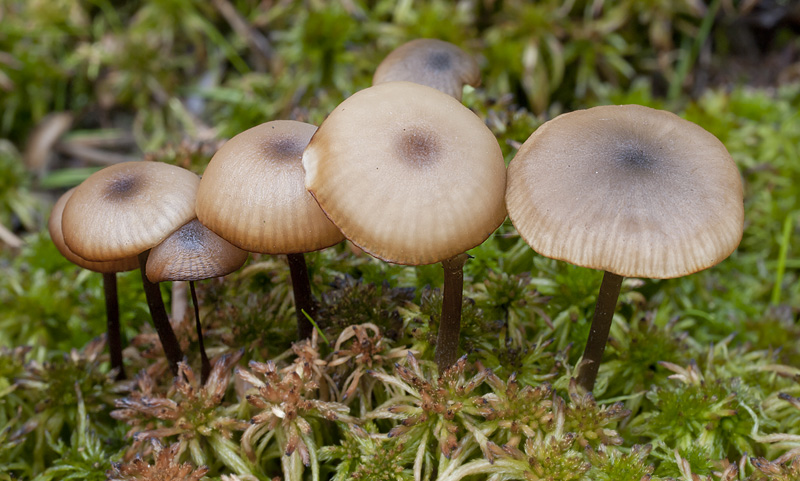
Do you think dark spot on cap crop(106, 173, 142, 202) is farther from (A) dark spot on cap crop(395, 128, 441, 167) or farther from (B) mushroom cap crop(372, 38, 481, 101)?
(B) mushroom cap crop(372, 38, 481, 101)

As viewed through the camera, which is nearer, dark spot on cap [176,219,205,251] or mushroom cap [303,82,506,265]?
mushroom cap [303,82,506,265]

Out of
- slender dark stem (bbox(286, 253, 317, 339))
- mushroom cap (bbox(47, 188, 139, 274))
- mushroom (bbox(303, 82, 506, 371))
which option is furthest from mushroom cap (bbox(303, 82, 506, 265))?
mushroom cap (bbox(47, 188, 139, 274))

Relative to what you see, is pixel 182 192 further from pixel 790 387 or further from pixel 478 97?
pixel 790 387

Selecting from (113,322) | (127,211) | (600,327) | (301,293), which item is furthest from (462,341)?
(113,322)

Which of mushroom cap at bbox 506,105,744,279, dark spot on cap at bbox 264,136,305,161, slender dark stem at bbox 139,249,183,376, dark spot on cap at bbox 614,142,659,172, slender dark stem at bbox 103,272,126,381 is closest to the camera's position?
mushroom cap at bbox 506,105,744,279

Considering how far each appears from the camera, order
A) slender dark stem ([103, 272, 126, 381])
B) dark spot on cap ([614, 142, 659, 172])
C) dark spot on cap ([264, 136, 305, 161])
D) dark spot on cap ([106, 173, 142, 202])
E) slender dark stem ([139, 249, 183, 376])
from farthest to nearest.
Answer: slender dark stem ([103, 272, 126, 381])
slender dark stem ([139, 249, 183, 376])
dark spot on cap ([106, 173, 142, 202])
dark spot on cap ([264, 136, 305, 161])
dark spot on cap ([614, 142, 659, 172])

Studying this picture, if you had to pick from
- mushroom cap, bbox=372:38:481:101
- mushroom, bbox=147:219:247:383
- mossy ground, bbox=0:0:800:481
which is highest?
mushroom cap, bbox=372:38:481:101
